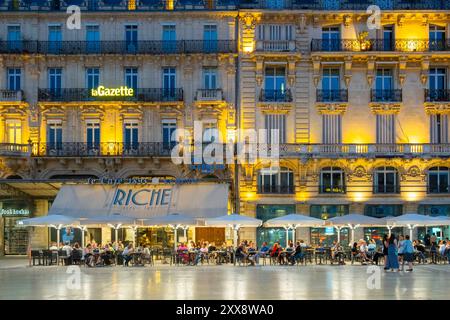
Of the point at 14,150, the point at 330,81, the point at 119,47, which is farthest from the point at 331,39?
the point at 14,150

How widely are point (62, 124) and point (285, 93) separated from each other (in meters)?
12.8

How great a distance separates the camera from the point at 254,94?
4809 centimetres

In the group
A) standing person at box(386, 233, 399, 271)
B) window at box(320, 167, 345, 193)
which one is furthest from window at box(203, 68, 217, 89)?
standing person at box(386, 233, 399, 271)

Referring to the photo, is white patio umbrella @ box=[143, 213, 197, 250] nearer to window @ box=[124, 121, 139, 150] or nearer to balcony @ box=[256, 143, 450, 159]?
window @ box=[124, 121, 139, 150]

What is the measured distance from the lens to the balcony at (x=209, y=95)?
156 ft

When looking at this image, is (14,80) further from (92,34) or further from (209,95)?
(209,95)

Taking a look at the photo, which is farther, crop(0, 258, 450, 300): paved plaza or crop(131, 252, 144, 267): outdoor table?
crop(131, 252, 144, 267): outdoor table

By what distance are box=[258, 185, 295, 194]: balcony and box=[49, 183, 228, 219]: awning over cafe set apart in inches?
129

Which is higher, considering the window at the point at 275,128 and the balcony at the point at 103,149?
the window at the point at 275,128

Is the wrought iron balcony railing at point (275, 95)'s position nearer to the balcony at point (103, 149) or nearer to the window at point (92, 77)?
the balcony at point (103, 149)

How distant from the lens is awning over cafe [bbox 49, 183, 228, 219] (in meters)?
43.5

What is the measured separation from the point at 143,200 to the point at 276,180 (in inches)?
319

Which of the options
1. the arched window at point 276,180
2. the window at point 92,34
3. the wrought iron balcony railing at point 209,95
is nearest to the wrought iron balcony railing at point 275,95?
the wrought iron balcony railing at point 209,95

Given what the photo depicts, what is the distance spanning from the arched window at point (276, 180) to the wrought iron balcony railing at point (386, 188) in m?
4.76
